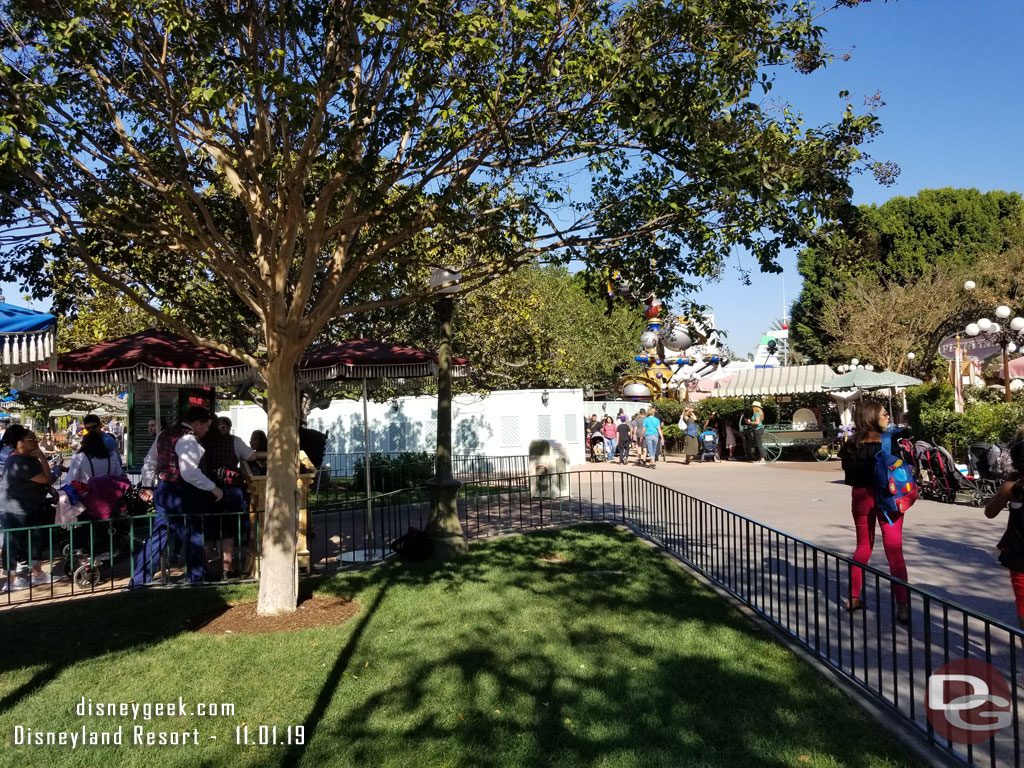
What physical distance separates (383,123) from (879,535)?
8238 millimetres

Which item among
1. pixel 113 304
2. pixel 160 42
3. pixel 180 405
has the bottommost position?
pixel 180 405

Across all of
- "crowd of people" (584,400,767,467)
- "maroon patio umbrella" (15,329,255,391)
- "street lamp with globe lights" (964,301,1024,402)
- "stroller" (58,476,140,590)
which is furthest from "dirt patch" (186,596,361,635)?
"crowd of people" (584,400,767,467)

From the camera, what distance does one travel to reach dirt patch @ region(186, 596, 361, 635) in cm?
653

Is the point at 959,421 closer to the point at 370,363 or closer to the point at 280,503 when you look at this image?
the point at 370,363

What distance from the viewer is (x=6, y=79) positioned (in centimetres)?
625

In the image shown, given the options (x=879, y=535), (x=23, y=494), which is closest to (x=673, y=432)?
(x=879, y=535)

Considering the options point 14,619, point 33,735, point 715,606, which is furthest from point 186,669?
point 715,606

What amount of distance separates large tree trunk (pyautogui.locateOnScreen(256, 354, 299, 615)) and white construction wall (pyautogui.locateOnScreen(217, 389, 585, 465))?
52.4ft

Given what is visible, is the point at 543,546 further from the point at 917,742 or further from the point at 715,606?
the point at 917,742

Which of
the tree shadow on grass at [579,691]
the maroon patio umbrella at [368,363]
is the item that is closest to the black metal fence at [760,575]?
the tree shadow on grass at [579,691]

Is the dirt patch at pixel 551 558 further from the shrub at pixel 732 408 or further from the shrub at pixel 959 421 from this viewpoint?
the shrub at pixel 732 408

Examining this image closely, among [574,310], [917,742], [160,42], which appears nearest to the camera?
[917,742]

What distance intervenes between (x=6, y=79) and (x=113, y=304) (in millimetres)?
11971

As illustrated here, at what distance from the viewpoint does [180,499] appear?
791 cm
